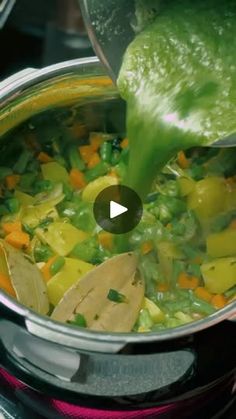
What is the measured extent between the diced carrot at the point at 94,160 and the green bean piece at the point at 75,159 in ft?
0.04

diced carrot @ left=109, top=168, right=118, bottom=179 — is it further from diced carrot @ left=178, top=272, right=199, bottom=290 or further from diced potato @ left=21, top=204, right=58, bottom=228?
diced carrot @ left=178, top=272, right=199, bottom=290

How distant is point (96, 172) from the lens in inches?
54.0

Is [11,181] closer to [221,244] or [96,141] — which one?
[96,141]

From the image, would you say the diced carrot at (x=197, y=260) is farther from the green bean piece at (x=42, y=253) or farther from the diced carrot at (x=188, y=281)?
the green bean piece at (x=42, y=253)

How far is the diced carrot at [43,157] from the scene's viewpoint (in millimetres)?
1376

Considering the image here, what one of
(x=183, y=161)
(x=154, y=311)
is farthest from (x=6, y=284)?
Answer: (x=183, y=161)

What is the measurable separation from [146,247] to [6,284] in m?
0.26

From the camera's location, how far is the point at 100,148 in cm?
141

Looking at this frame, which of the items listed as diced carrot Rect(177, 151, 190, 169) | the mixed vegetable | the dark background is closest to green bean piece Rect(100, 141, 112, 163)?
the mixed vegetable

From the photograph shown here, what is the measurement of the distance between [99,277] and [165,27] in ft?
1.22

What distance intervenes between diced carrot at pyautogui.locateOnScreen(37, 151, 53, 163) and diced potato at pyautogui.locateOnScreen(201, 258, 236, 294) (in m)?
0.32

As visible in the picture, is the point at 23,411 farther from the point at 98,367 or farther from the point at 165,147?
the point at 165,147

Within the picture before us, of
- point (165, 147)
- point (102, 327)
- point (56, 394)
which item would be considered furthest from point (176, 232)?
point (56, 394)

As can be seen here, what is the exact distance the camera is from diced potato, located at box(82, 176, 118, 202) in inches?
52.9
